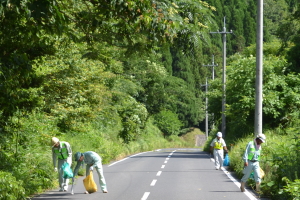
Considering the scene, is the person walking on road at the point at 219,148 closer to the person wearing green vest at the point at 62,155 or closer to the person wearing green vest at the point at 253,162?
the person wearing green vest at the point at 253,162

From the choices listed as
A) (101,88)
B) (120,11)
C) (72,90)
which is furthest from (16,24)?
(101,88)

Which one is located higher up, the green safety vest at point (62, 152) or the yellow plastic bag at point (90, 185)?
the green safety vest at point (62, 152)

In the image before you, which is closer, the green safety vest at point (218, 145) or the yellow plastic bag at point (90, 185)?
the yellow plastic bag at point (90, 185)

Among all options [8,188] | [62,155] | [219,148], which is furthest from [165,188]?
[219,148]

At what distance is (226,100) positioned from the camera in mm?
31641

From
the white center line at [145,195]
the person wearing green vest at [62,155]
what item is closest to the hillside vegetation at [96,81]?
the person wearing green vest at [62,155]

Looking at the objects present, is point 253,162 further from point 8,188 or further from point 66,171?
point 8,188

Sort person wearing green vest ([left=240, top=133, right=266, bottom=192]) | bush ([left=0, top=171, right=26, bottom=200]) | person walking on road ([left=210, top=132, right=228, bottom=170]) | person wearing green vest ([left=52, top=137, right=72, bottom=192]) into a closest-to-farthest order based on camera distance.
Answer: bush ([left=0, top=171, right=26, bottom=200]) → person wearing green vest ([left=240, top=133, right=266, bottom=192]) → person wearing green vest ([left=52, top=137, right=72, bottom=192]) → person walking on road ([left=210, top=132, right=228, bottom=170])

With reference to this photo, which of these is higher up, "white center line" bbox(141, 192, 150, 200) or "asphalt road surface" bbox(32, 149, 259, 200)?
"white center line" bbox(141, 192, 150, 200)

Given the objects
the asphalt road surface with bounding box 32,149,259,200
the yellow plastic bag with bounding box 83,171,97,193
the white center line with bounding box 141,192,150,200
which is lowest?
the asphalt road surface with bounding box 32,149,259,200

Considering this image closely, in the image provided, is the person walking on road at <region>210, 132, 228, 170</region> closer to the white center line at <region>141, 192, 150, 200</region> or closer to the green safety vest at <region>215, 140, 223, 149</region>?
the green safety vest at <region>215, 140, 223, 149</region>

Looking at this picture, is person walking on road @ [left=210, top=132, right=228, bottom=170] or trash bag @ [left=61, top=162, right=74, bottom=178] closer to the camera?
trash bag @ [left=61, top=162, right=74, bottom=178]

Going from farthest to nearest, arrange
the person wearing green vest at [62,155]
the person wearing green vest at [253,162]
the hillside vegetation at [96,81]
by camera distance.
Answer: the person wearing green vest at [62,155] → the person wearing green vest at [253,162] → the hillside vegetation at [96,81]

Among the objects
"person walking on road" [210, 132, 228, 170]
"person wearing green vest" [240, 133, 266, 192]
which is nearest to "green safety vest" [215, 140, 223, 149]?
"person walking on road" [210, 132, 228, 170]
